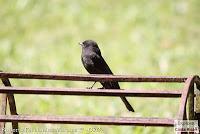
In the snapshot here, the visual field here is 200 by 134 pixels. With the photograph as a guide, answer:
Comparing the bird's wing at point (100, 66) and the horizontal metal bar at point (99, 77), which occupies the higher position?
the bird's wing at point (100, 66)

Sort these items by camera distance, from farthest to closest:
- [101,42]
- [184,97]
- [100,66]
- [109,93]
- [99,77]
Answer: [101,42] < [100,66] < [99,77] < [109,93] < [184,97]

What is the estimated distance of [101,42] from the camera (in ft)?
39.0

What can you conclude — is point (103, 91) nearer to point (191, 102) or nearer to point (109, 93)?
point (109, 93)

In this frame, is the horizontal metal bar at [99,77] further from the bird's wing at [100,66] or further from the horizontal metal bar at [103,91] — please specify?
the bird's wing at [100,66]

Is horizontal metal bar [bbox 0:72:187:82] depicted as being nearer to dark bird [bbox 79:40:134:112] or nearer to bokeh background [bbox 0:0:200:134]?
dark bird [bbox 79:40:134:112]

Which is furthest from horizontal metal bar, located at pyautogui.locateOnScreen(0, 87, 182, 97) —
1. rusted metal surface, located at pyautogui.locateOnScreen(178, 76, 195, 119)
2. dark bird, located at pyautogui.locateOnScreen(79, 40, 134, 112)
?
dark bird, located at pyautogui.locateOnScreen(79, 40, 134, 112)

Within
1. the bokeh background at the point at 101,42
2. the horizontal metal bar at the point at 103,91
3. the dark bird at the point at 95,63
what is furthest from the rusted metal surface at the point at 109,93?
the bokeh background at the point at 101,42

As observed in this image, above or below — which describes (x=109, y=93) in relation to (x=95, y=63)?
below

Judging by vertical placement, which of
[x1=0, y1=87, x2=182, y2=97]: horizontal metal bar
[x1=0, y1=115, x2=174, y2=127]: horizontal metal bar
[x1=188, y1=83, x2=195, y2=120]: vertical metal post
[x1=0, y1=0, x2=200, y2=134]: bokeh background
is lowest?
[x1=0, y1=115, x2=174, y2=127]: horizontal metal bar

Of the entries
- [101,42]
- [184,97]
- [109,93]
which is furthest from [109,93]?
[101,42]

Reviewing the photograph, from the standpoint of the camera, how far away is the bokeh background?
335 inches

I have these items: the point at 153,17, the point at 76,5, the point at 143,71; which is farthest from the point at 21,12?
the point at 143,71

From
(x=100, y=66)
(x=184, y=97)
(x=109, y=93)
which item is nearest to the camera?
(x=184, y=97)

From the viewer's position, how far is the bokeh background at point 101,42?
8508 millimetres
